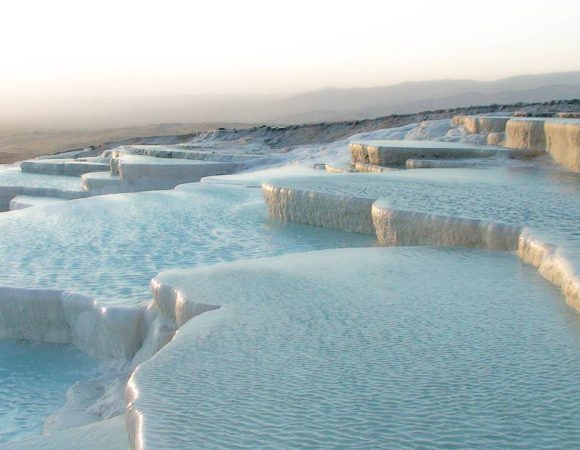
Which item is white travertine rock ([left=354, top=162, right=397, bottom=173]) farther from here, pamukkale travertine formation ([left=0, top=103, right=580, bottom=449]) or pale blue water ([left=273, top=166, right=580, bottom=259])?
pale blue water ([left=273, top=166, right=580, bottom=259])

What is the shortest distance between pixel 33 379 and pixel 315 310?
1716mm

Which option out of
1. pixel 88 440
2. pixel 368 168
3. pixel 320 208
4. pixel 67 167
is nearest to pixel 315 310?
pixel 88 440

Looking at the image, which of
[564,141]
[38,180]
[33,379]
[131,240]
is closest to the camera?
[33,379]

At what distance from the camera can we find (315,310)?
10.2 ft

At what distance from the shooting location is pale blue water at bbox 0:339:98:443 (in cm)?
341

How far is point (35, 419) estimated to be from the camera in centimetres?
343

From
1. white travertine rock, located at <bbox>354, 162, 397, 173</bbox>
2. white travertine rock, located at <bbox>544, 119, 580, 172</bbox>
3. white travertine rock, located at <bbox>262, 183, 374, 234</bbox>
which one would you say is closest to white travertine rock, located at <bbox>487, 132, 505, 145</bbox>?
white travertine rock, located at <bbox>544, 119, 580, 172</bbox>

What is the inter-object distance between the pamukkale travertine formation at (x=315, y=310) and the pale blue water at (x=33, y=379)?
2cm

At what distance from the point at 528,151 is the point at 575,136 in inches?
43.0

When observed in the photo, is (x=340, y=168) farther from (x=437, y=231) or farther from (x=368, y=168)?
(x=437, y=231)

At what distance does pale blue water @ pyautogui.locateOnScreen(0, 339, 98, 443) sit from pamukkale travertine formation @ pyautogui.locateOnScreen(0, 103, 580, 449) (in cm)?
2

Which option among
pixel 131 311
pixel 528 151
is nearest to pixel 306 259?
pixel 131 311

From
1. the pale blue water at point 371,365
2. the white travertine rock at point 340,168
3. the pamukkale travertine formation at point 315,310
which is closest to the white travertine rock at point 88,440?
the pamukkale travertine formation at point 315,310

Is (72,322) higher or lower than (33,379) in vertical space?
higher
